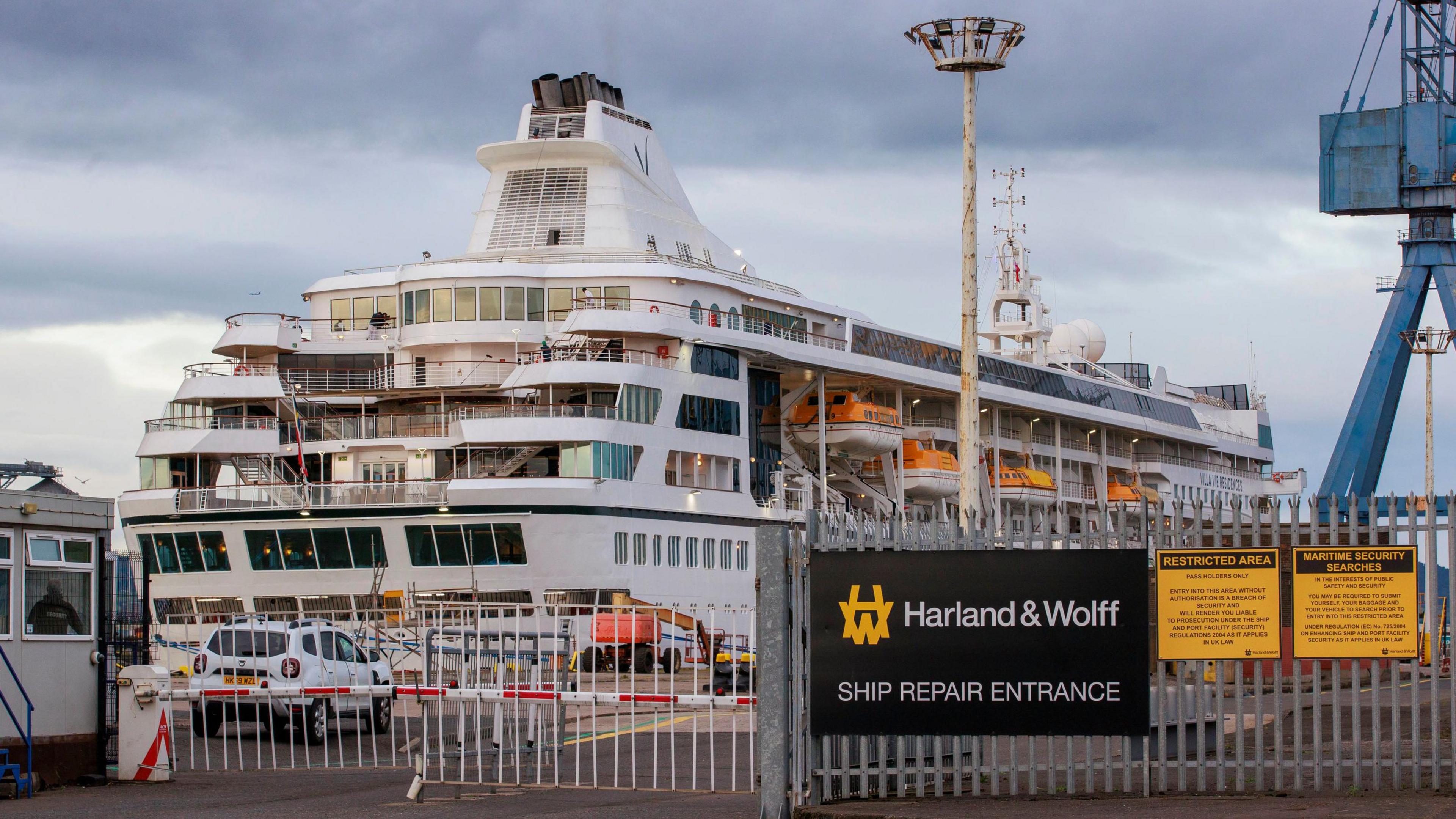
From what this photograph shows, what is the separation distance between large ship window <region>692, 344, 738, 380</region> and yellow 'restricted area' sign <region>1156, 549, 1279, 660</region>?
3648cm

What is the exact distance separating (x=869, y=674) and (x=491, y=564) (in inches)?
1272

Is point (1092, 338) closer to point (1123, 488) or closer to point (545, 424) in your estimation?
point (1123, 488)

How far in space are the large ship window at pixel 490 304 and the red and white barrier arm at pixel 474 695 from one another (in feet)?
Answer: 102

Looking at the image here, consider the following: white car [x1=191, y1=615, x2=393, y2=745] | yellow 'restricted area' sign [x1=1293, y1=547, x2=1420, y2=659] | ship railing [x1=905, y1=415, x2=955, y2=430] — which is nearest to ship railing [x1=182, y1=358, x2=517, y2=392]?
ship railing [x1=905, y1=415, x2=955, y2=430]

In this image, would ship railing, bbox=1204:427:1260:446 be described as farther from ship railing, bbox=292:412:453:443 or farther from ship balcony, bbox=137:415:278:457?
ship balcony, bbox=137:415:278:457

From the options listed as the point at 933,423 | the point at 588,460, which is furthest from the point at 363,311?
the point at 933,423

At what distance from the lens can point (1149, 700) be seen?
1291cm

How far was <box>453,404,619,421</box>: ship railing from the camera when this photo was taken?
4519 centimetres

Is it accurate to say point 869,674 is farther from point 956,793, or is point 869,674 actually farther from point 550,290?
point 550,290

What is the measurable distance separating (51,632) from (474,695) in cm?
437

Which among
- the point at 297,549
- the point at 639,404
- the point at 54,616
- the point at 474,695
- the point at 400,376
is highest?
the point at 400,376

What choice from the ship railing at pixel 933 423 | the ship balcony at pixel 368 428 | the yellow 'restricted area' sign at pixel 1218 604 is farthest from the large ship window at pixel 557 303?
the yellow 'restricted area' sign at pixel 1218 604

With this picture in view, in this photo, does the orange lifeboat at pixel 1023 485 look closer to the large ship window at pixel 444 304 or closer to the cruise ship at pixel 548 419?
the cruise ship at pixel 548 419

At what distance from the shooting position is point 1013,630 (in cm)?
1309
